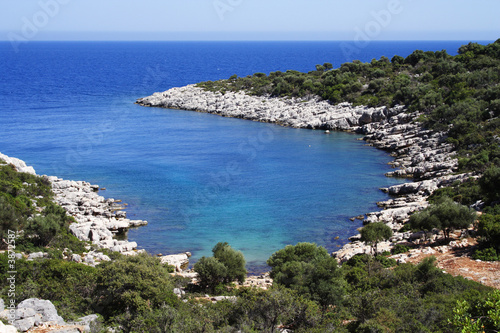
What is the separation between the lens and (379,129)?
213 feet

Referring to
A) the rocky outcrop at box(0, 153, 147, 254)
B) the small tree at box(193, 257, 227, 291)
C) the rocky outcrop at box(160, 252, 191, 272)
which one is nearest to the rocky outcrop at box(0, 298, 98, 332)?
the small tree at box(193, 257, 227, 291)

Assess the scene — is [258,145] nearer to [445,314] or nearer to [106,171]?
[106,171]

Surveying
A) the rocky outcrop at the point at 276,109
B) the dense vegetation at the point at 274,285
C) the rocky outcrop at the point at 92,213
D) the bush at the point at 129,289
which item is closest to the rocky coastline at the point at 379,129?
the rocky outcrop at the point at 276,109

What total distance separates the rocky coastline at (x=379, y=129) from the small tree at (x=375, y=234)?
76cm

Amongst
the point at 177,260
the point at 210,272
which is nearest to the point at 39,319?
the point at 210,272

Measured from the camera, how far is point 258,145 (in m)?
62.8

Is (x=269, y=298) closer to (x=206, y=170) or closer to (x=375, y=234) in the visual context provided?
(x=375, y=234)

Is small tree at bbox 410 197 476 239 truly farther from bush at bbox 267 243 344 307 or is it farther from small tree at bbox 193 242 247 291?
small tree at bbox 193 242 247 291

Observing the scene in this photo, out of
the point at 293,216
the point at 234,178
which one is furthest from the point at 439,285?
the point at 234,178

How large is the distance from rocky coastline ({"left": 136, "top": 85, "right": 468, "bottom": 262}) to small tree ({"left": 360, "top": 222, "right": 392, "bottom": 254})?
2.49ft

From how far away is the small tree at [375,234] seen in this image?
2802 centimetres

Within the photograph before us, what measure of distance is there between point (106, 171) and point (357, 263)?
3342cm

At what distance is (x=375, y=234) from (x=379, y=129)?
3980 cm

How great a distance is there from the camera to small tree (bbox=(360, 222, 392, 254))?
91.9 feet
